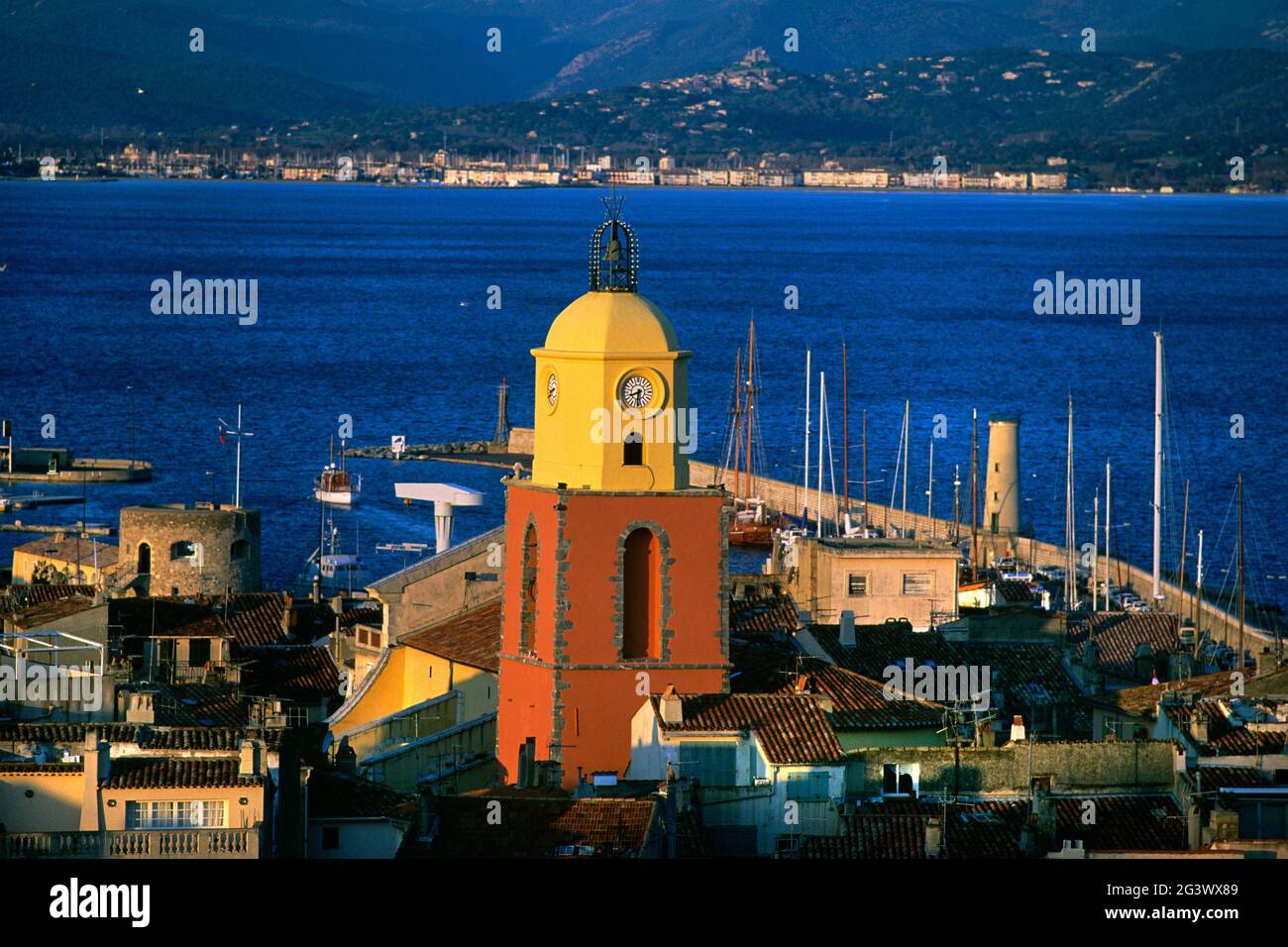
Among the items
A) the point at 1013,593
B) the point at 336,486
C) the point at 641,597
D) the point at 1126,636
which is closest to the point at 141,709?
the point at 641,597

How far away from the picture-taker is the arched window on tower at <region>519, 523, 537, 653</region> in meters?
Answer: 29.1

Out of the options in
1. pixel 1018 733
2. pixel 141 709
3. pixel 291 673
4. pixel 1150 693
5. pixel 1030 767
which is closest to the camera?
pixel 1030 767

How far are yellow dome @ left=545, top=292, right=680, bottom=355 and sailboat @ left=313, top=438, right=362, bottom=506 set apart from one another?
6207 cm

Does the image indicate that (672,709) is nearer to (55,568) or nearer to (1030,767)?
(1030,767)

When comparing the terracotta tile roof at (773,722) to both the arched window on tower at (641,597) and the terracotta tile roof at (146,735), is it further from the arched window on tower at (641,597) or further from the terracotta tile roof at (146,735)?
the terracotta tile roof at (146,735)

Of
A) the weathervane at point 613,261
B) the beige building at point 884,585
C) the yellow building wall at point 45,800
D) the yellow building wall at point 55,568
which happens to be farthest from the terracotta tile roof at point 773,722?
the yellow building wall at point 55,568

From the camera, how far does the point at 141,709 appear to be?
27.8 meters

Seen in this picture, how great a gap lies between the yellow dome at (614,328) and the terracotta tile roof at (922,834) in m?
5.40

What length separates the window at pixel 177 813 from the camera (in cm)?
2244

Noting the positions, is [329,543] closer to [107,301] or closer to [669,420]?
[669,420]

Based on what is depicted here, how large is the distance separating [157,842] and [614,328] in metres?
8.39

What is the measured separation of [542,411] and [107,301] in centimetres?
17109

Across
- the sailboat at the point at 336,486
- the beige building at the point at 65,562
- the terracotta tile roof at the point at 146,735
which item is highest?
the terracotta tile roof at the point at 146,735

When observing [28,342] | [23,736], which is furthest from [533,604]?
[28,342]
